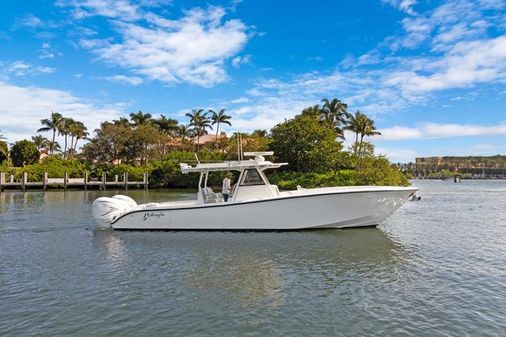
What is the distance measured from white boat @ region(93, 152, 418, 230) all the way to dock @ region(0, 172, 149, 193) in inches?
1491

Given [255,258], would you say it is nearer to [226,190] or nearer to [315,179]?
[226,190]

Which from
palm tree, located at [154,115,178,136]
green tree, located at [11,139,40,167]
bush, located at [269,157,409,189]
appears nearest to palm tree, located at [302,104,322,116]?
bush, located at [269,157,409,189]

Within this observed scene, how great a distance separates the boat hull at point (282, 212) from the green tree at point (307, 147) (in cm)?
2555

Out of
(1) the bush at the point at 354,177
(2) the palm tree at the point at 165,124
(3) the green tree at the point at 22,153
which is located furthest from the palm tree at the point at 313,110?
(3) the green tree at the point at 22,153

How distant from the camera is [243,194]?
16469mm

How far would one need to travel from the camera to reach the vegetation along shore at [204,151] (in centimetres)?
3881

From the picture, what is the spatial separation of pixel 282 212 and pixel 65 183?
4310cm

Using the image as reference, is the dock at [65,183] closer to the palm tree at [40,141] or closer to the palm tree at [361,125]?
the palm tree at [361,125]

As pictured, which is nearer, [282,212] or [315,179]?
[282,212]

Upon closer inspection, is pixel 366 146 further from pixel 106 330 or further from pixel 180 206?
pixel 106 330

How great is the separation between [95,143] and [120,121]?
15153mm

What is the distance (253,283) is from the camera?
953cm

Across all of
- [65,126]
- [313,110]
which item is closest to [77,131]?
[65,126]

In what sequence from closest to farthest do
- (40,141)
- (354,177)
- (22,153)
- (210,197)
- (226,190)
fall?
(226,190), (210,197), (354,177), (22,153), (40,141)
